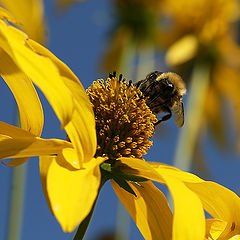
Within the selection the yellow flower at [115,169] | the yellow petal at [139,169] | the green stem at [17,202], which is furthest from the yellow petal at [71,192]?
the green stem at [17,202]

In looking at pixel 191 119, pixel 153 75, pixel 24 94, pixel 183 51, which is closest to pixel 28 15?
pixel 24 94

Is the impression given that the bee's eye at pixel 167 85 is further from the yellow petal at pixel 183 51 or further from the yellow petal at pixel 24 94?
the yellow petal at pixel 183 51

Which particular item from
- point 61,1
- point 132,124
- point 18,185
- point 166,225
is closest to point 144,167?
point 166,225

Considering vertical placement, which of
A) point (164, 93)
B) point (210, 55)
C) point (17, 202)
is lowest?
point (17, 202)

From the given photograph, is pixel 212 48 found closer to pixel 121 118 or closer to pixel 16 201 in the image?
pixel 16 201

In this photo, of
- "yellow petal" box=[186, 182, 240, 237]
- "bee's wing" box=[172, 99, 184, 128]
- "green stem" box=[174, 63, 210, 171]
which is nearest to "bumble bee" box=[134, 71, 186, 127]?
"bee's wing" box=[172, 99, 184, 128]
